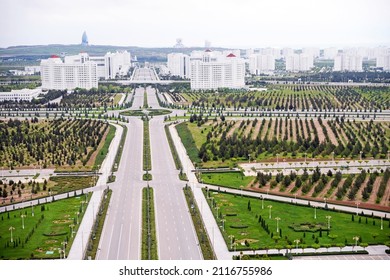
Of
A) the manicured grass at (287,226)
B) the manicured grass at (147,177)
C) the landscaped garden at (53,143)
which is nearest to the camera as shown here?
the manicured grass at (287,226)

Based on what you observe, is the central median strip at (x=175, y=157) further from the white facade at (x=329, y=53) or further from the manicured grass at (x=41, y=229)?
the white facade at (x=329, y=53)

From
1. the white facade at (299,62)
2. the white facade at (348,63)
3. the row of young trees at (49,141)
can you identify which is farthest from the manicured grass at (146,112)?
the white facade at (299,62)

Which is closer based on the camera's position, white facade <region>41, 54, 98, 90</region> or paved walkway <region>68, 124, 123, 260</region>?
paved walkway <region>68, 124, 123, 260</region>

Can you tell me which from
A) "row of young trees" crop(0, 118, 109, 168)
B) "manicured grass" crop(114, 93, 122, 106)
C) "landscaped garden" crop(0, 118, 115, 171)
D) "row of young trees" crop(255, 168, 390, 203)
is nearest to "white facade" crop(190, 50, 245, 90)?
"manicured grass" crop(114, 93, 122, 106)

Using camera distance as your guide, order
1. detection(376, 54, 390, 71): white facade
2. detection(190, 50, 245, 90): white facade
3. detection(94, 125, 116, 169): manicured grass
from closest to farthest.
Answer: detection(94, 125, 116, 169): manicured grass, detection(190, 50, 245, 90): white facade, detection(376, 54, 390, 71): white facade

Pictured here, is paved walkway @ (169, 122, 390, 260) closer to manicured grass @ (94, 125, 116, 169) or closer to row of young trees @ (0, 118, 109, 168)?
manicured grass @ (94, 125, 116, 169)

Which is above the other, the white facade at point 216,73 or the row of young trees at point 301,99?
the white facade at point 216,73

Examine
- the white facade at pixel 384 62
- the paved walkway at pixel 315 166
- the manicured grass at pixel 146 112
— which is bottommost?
the paved walkway at pixel 315 166
